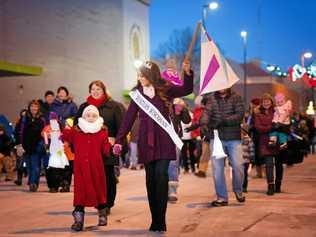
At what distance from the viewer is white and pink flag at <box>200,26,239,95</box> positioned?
A: 33.4 ft

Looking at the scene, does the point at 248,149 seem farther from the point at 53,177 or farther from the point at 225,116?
the point at 53,177

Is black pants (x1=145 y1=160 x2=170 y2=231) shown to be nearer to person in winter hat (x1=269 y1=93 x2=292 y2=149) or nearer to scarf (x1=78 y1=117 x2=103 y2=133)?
scarf (x1=78 y1=117 x2=103 y2=133)

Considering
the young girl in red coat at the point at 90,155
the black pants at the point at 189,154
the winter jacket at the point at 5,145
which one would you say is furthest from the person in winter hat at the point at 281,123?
the winter jacket at the point at 5,145

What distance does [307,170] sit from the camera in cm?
1853

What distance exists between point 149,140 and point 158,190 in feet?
1.89

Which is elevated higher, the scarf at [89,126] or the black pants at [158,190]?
the scarf at [89,126]

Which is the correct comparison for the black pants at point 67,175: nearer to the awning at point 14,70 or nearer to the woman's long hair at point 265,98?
the woman's long hair at point 265,98

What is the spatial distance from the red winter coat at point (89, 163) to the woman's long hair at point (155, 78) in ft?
3.14

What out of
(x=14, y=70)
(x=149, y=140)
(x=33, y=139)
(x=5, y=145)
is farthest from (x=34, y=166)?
(x=14, y=70)

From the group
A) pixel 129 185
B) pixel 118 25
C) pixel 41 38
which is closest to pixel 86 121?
pixel 129 185

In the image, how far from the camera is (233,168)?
10.7 meters

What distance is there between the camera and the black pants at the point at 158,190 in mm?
7832

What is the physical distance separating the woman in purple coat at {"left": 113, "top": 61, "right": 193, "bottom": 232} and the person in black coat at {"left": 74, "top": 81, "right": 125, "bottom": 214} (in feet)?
3.17

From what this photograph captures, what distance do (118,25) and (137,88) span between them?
28.2m
